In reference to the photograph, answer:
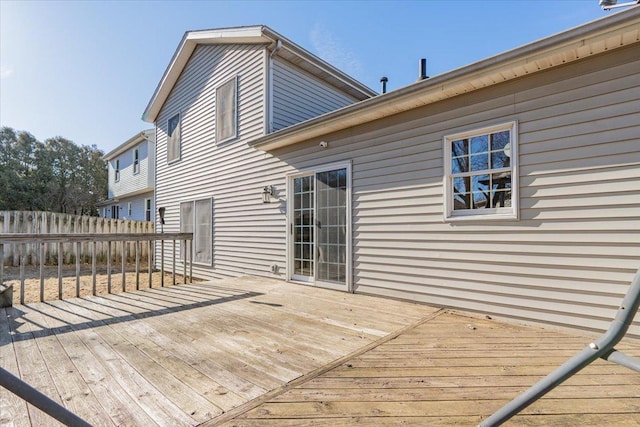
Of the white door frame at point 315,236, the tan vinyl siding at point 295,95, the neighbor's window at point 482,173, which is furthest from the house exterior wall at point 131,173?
the neighbor's window at point 482,173

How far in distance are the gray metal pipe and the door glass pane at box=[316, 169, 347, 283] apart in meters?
4.06

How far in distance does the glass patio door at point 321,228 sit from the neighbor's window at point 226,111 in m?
2.61

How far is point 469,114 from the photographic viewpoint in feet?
11.7

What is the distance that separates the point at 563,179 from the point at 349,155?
2.75 metres

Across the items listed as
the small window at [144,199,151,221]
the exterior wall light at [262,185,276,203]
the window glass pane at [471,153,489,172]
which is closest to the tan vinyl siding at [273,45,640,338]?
the window glass pane at [471,153,489,172]

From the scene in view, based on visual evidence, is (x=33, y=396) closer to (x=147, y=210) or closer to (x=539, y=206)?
(x=539, y=206)

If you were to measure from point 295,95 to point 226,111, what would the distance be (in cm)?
185

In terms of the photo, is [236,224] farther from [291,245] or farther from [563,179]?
[563,179]

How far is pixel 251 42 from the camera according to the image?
6.67m

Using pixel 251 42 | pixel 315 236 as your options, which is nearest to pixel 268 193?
pixel 315 236

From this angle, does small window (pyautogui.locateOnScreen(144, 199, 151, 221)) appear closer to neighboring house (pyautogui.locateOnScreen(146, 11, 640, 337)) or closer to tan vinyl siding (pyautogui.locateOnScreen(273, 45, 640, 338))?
neighboring house (pyautogui.locateOnScreen(146, 11, 640, 337))

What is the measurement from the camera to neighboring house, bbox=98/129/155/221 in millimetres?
14250

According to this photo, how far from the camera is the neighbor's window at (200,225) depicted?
777cm

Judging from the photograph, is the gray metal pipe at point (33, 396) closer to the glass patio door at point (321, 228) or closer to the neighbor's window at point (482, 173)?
the neighbor's window at point (482, 173)
